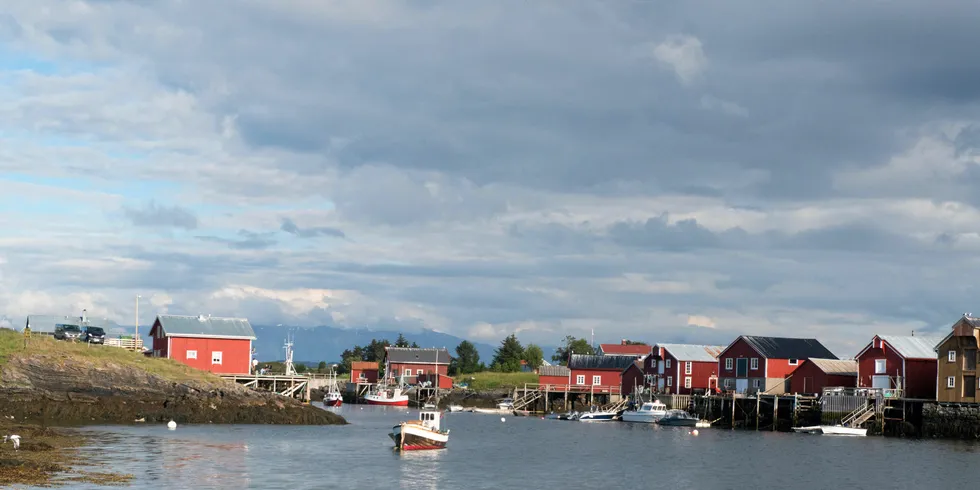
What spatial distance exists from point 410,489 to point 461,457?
16.0m

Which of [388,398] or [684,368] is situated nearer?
[684,368]

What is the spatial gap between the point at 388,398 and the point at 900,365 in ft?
232

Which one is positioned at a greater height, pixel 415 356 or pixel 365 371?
pixel 415 356

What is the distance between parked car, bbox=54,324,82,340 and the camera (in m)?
95.2

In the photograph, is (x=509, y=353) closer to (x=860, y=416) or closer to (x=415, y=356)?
(x=415, y=356)

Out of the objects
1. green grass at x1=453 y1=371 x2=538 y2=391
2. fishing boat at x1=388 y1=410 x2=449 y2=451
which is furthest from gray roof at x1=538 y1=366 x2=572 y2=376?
fishing boat at x1=388 y1=410 x2=449 y2=451

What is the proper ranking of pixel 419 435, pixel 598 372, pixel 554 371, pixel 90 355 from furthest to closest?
pixel 554 371, pixel 598 372, pixel 90 355, pixel 419 435

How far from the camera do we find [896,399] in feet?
281

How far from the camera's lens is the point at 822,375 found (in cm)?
9569

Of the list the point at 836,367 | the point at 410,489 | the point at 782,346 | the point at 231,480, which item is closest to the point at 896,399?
the point at 836,367

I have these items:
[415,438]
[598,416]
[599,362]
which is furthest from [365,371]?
[415,438]

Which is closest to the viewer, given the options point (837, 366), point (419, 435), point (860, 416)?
point (419, 435)

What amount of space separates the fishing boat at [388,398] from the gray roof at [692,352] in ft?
124

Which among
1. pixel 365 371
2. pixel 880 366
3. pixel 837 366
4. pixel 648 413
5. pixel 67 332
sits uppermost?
pixel 67 332
